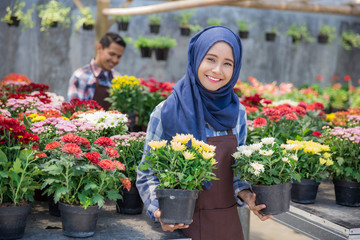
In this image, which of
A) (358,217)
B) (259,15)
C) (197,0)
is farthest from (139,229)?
(259,15)

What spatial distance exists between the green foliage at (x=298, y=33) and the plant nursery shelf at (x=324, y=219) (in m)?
6.15

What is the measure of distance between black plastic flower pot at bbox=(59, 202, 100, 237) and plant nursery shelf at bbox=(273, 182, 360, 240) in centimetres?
122

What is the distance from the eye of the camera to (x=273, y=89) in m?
6.68

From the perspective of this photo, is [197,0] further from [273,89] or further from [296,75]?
[296,75]

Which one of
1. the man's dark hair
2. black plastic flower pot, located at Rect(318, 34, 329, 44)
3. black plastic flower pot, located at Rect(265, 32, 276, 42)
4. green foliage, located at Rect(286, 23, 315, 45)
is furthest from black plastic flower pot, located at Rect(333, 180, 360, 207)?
black plastic flower pot, located at Rect(318, 34, 329, 44)

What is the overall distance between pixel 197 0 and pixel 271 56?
3.60 meters

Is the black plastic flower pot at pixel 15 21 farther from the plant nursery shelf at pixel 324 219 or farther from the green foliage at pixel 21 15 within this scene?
the plant nursery shelf at pixel 324 219

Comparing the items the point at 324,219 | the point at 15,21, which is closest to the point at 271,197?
the point at 324,219

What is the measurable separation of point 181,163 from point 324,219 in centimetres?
111

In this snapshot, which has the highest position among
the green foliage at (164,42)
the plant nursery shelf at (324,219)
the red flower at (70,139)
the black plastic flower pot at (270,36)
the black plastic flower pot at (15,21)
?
the black plastic flower pot at (270,36)

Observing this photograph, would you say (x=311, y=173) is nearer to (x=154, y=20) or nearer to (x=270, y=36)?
(x=154, y=20)

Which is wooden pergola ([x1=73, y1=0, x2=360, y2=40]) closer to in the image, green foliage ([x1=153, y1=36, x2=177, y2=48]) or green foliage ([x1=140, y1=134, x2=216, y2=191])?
green foliage ([x1=153, y1=36, x2=177, y2=48])

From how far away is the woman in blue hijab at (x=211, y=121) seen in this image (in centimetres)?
180

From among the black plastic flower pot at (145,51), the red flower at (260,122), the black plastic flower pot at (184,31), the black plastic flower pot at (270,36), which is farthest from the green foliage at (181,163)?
the black plastic flower pot at (270,36)
